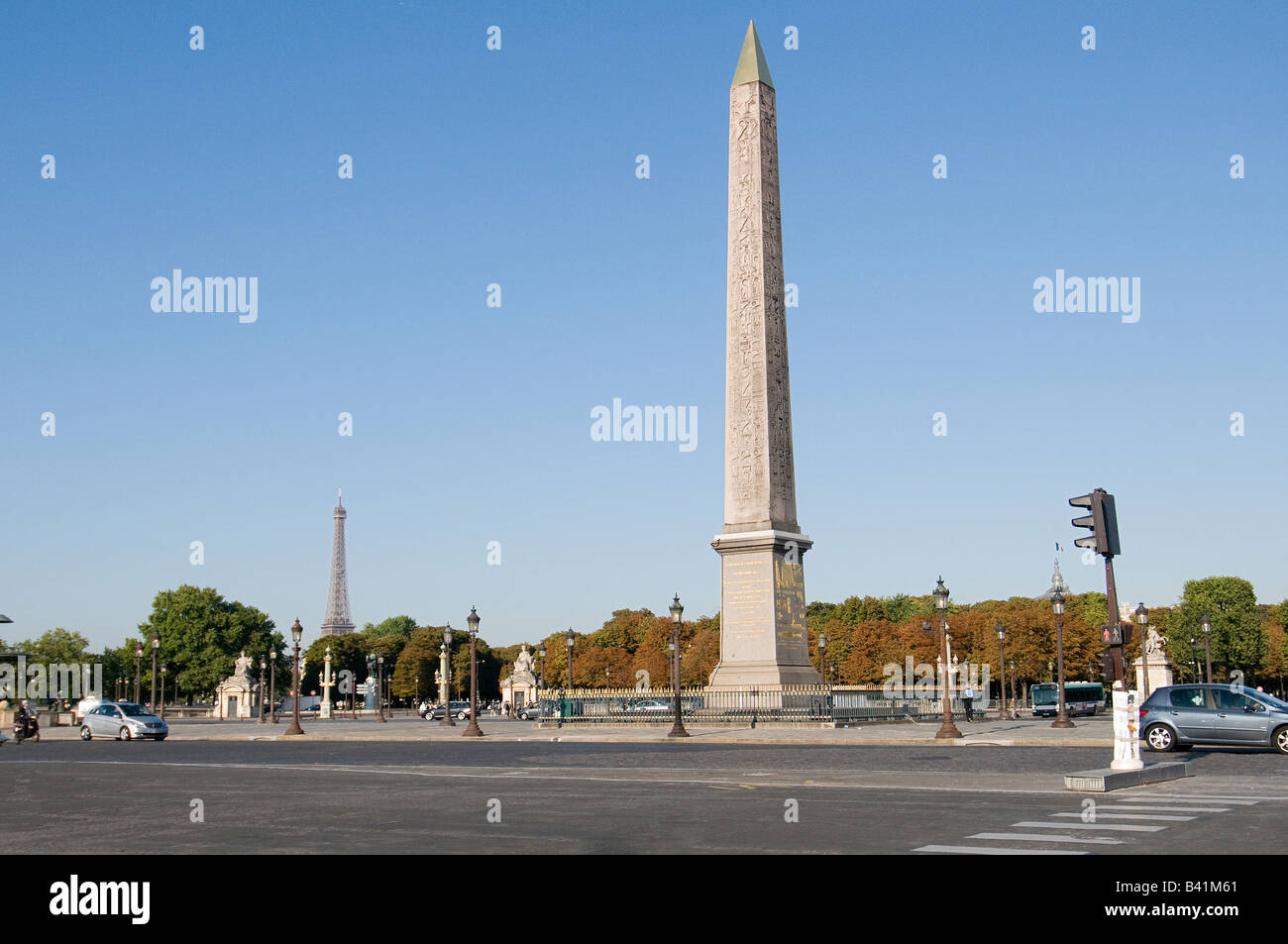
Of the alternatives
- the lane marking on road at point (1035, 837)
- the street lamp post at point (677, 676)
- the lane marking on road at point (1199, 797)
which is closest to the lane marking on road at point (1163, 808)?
the lane marking on road at point (1199, 797)

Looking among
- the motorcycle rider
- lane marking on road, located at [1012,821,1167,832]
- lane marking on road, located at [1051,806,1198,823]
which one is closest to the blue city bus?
the motorcycle rider

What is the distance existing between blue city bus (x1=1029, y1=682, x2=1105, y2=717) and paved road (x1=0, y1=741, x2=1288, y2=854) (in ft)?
149

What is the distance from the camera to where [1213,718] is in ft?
77.7

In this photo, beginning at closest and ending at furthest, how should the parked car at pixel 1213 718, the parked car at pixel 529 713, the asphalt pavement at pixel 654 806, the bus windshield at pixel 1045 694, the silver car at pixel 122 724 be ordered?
the asphalt pavement at pixel 654 806 → the parked car at pixel 1213 718 → the silver car at pixel 122 724 → the bus windshield at pixel 1045 694 → the parked car at pixel 529 713

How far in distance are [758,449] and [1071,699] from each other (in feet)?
144

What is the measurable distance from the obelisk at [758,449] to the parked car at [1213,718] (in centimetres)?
1428

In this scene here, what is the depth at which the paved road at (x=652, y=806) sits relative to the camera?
10.5 m

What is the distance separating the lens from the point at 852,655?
107 m

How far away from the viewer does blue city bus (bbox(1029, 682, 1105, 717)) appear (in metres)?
68.6

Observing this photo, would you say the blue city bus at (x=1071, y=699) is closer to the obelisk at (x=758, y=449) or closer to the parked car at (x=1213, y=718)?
the obelisk at (x=758, y=449)

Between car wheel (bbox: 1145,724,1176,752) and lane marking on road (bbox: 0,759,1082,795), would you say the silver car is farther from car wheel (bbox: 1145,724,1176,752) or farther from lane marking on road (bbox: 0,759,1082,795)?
car wheel (bbox: 1145,724,1176,752)
